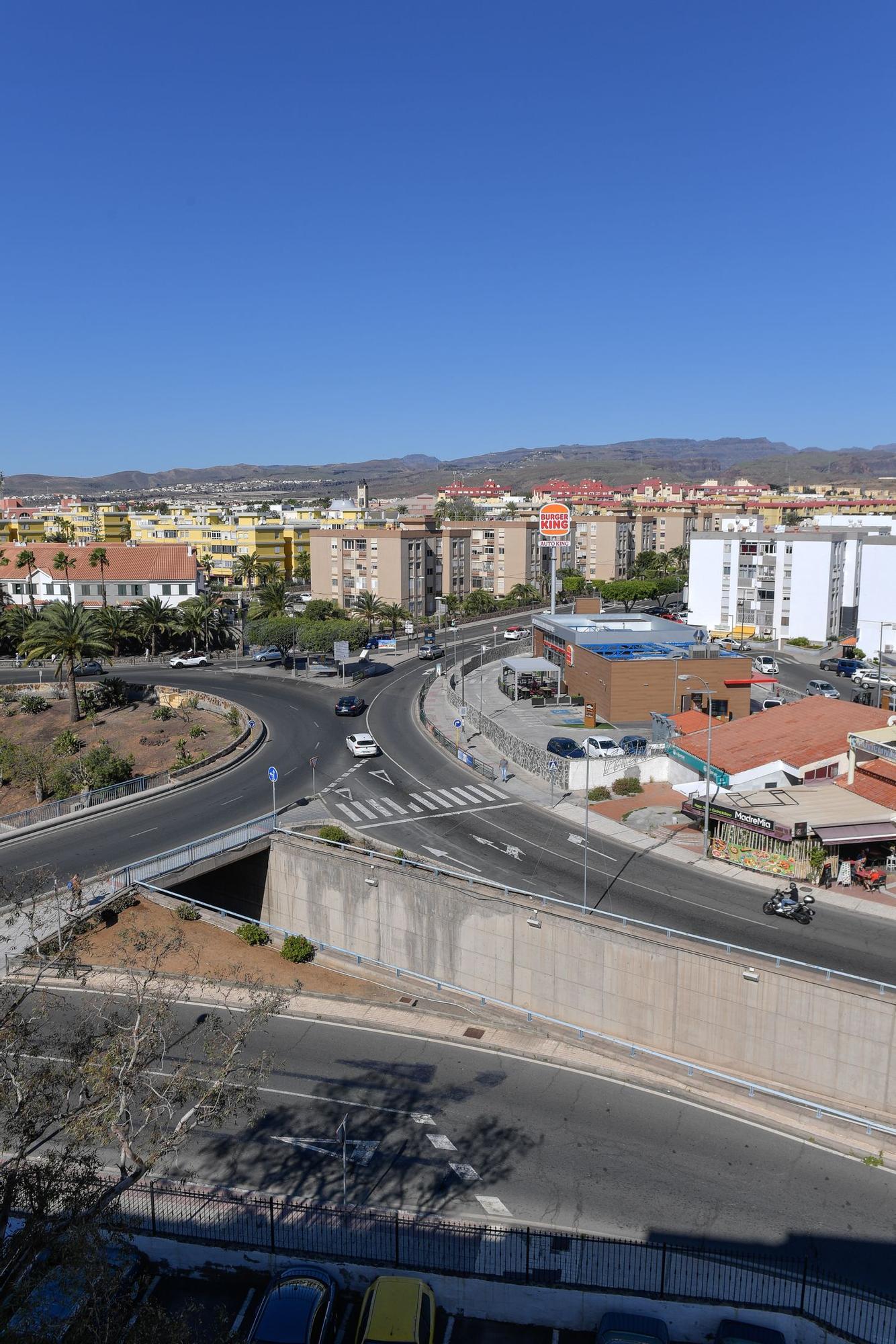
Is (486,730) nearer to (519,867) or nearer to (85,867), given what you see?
(519,867)

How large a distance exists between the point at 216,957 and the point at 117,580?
8008 cm

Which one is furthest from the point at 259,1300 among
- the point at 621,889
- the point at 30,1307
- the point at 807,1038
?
the point at 621,889

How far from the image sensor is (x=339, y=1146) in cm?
2073

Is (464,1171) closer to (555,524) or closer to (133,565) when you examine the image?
(555,524)

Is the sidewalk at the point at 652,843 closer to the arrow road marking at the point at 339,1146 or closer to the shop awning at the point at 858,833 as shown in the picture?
the shop awning at the point at 858,833

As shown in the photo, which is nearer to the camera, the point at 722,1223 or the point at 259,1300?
the point at 259,1300

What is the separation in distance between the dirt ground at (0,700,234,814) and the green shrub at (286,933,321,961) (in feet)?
74.2

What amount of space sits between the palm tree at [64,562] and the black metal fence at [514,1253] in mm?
88657

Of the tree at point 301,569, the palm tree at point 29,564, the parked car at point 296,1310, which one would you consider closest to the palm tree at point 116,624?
the palm tree at point 29,564

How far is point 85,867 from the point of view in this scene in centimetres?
3491

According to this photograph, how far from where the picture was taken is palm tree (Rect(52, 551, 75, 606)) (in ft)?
325

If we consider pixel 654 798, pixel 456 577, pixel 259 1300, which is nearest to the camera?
pixel 259 1300

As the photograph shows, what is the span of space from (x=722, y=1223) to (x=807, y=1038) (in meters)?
8.64

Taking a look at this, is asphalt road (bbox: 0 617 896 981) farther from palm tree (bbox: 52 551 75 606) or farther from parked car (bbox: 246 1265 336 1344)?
palm tree (bbox: 52 551 75 606)
